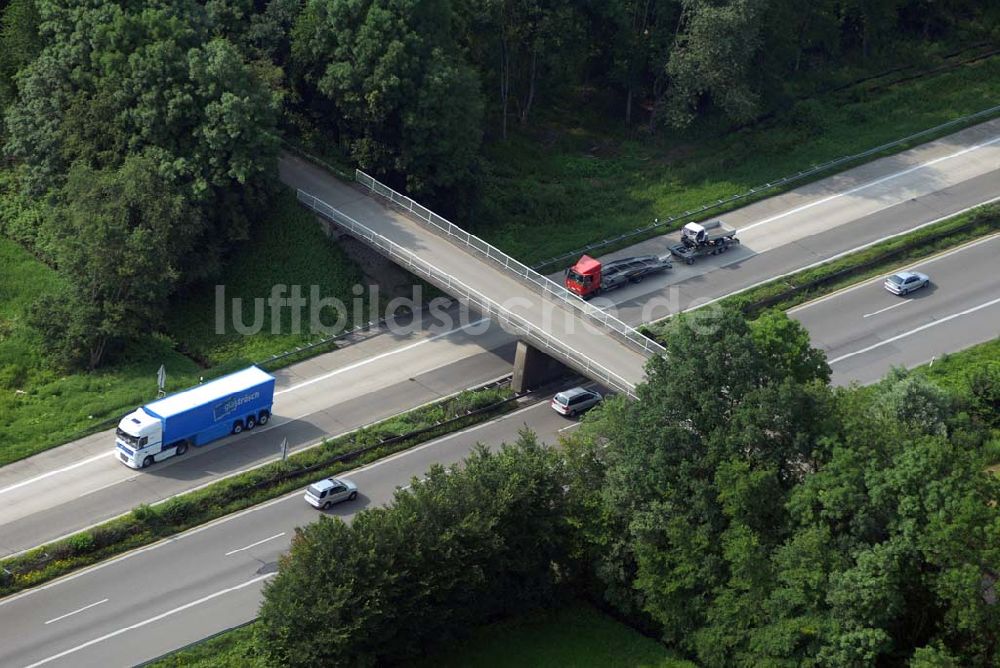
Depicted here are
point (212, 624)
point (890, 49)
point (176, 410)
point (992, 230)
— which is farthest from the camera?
point (890, 49)

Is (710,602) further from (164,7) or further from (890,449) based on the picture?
(164,7)

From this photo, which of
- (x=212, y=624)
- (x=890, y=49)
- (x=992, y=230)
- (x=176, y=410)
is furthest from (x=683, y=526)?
(x=890, y=49)

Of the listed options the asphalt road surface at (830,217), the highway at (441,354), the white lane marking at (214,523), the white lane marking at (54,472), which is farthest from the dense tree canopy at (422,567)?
the asphalt road surface at (830,217)

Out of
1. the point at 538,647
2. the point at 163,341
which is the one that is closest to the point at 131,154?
the point at 163,341

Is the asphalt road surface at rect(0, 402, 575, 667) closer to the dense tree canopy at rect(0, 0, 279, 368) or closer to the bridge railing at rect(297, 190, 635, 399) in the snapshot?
the bridge railing at rect(297, 190, 635, 399)

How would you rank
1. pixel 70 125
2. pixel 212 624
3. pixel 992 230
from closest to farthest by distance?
1. pixel 212 624
2. pixel 70 125
3. pixel 992 230

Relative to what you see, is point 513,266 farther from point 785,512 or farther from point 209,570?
point 785,512
